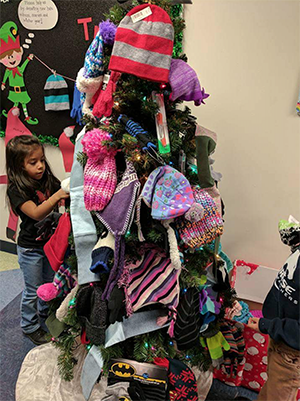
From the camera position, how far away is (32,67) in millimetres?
1923

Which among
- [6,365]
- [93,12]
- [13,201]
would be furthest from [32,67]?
[6,365]

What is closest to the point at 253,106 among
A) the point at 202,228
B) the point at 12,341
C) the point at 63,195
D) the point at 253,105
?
the point at 253,105

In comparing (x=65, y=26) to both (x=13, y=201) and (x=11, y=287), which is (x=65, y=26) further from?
(x=11, y=287)

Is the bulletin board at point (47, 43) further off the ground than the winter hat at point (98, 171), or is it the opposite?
the bulletin board at point (47, 43)

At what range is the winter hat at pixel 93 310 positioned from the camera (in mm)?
1167

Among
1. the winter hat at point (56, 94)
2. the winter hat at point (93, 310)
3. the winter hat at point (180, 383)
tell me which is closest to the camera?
the winter hat at point (93, 310)

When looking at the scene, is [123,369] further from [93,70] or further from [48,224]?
[93,70]

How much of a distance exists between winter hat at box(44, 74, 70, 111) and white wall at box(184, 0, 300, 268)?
77cm

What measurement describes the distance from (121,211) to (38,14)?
1.44m

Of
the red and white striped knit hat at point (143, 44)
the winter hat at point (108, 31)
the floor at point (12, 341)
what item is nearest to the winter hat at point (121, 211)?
the red and white striped knit hat at point (143, 44)

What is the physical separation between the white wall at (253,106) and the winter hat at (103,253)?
0.90 m

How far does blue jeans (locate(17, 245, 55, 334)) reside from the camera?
5.63 ft

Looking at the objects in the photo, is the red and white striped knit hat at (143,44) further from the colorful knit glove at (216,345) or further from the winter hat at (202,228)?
the colorful knit glove at (216,345)

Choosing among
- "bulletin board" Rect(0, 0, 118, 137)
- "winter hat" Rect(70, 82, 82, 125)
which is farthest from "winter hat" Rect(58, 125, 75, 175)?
"winter hat" Rect(70, 82, 82, 125)
